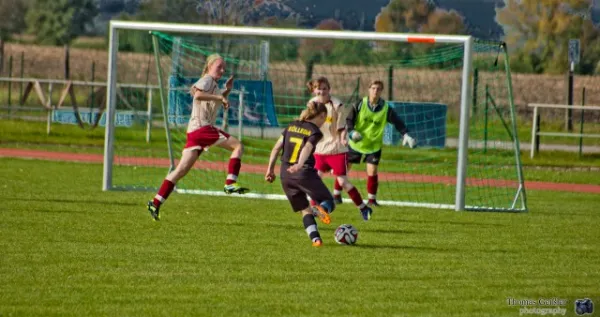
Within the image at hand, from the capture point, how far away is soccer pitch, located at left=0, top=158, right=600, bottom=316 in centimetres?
878

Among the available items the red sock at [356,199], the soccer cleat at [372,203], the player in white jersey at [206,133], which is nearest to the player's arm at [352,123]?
the soccer cleat at [372,203]

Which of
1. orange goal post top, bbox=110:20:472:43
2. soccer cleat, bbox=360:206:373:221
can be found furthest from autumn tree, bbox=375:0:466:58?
soccer cleat, bbox=360:206:373:221

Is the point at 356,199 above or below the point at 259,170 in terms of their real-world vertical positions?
above

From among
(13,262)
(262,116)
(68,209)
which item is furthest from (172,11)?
Result: (13,262)

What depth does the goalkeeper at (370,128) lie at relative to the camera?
1642cm

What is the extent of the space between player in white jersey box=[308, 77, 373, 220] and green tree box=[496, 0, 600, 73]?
25285mm

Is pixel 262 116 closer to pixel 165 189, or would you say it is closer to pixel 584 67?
pixel 165 189

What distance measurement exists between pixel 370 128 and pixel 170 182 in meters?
3.65

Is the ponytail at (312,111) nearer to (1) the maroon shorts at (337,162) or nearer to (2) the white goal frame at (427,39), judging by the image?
(1) the maroon shorts at (337,162)

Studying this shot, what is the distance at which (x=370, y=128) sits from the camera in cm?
1648

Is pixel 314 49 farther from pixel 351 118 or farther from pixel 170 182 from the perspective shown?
pixel 170 182

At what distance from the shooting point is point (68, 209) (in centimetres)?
1475

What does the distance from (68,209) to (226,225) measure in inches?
88.7

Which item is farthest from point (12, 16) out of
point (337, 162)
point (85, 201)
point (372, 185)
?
point (337, 162)
